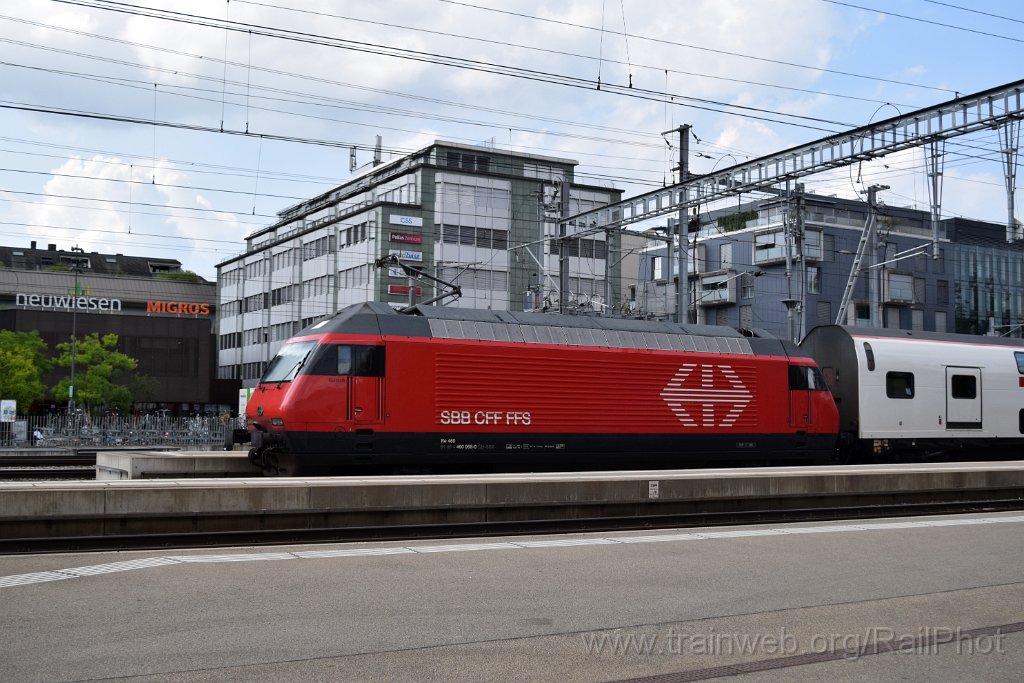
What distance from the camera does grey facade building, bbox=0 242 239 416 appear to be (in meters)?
79.5

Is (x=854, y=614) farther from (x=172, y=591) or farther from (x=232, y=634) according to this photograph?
(x=172, y=591)

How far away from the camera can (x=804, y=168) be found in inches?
984

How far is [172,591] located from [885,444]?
21.8 metres

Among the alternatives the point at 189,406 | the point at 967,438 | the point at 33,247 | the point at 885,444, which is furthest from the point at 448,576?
the point at 33,247

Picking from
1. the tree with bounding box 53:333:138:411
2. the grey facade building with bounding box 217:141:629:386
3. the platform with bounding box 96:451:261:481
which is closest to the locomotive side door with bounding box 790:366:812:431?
the platform with bounding box 96:451:261:481

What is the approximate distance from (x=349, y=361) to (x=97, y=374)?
183ft

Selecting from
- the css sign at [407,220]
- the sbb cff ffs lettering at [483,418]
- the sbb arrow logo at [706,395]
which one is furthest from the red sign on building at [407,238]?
the sbb cff ffs lettering at [483,418]

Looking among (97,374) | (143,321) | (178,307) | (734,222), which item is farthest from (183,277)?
(734,222)

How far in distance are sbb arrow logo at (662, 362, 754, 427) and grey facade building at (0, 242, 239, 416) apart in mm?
59976

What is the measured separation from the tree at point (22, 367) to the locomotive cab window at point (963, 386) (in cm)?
5781

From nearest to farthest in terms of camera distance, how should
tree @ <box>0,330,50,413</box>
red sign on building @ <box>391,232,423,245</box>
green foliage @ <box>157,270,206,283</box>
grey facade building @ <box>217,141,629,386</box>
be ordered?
tree @ <box>0,330,50,413</box>
red sign on building @ <box>391,232,423,245</box>
grey facade building @ <box>217,141,629,386</box>
green foliage @ <box>157,270,206,283</box>

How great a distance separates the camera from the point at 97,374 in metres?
69.5

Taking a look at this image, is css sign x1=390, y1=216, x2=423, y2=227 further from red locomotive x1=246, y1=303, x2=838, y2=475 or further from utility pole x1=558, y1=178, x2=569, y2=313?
red locomotive x1=246, y1=303, x2=838, y2=475

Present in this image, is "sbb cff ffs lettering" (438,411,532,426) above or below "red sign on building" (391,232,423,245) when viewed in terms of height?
below
